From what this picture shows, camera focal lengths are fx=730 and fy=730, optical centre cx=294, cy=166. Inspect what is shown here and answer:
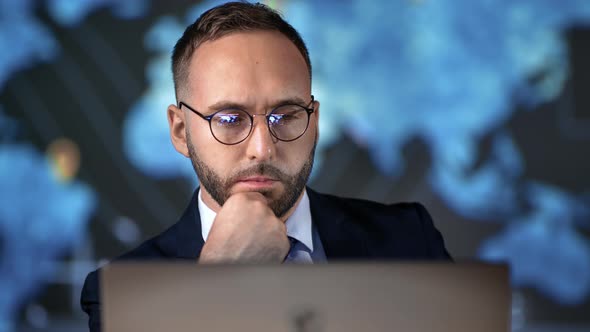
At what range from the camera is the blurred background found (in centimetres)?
360

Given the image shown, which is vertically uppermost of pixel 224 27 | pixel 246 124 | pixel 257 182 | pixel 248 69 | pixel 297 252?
pixel 224 27

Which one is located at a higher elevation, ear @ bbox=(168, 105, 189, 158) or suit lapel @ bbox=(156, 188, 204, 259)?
ear @ bbox=(168, 105, 189, 158)

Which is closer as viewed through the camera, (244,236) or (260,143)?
(244,236)

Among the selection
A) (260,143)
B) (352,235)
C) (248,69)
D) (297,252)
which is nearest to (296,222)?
(297,252)

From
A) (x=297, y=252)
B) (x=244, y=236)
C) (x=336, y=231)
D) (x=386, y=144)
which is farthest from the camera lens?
(x=386, y=144)

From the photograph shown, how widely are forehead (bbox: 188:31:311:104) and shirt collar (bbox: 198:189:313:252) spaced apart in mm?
266

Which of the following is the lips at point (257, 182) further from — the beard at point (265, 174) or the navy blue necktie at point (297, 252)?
the navy blue necktie at point (297, 252)

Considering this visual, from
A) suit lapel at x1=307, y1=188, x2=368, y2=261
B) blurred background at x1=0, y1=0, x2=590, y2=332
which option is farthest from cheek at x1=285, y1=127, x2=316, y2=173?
blurred background at x1=0, y1=0, x2=590, y2=332

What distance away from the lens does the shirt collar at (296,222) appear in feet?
5.30

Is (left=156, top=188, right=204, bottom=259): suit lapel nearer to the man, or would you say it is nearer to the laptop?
the man

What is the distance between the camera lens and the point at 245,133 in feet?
4.73

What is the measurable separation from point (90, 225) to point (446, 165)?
1794 mm

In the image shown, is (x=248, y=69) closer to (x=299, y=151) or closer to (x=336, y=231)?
(x=299, y=151)

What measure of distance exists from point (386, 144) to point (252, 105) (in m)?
2.27
